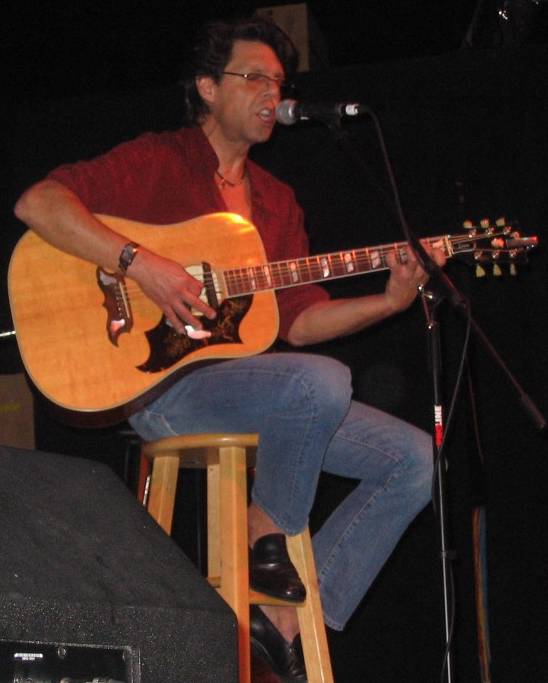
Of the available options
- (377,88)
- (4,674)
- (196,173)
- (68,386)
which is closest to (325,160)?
(377,88)

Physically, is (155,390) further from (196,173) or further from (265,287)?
(196,173)

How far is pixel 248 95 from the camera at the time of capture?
9.18ft

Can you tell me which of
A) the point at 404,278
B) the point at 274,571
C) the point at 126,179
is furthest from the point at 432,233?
the point at 274,571

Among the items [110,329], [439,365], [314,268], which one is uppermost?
[314,268]

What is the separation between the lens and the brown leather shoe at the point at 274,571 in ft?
7.27

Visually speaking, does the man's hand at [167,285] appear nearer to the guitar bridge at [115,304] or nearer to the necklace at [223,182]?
the guitar bridge at [115,304]

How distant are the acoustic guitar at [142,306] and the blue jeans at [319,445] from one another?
0.10 m

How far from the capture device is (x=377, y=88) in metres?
3.70

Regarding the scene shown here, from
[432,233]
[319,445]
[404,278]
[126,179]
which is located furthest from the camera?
[432,233]

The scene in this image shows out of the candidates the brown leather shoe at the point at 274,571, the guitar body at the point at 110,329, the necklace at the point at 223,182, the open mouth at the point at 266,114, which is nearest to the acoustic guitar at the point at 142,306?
the guitar body at the point at 110,329

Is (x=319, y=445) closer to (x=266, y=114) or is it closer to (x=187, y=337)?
(x=187, y=337)

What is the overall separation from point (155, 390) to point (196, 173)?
658mm

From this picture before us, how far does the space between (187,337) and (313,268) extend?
0.43 meters

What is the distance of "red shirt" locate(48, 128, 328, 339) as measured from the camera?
2.55 meters
